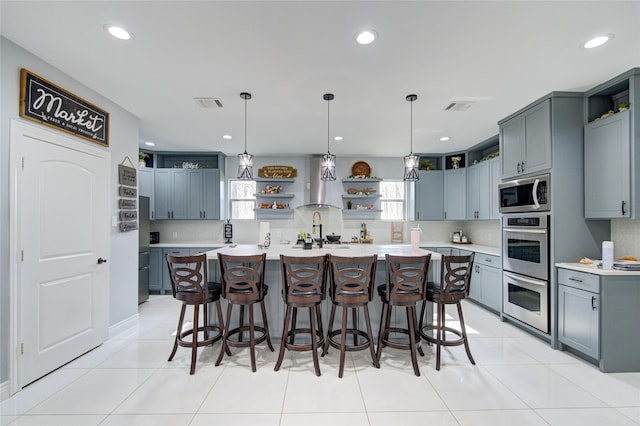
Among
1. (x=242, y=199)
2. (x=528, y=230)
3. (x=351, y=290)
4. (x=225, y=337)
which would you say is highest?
(x=242, y=199)

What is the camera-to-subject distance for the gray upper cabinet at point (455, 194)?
5.54m

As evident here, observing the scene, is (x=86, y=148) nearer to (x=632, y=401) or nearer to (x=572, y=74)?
(x=572, y=74)

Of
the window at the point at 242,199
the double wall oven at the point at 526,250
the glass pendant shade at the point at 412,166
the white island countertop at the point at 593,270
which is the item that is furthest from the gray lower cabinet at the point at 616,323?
the window at the point at 242,199

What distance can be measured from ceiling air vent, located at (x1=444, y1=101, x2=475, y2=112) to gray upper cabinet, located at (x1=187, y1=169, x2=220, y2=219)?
14.3ft

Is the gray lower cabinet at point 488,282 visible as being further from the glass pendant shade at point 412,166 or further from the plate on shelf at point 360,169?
the plate on shelf at point 360,169

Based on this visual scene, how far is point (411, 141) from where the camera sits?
486 cm

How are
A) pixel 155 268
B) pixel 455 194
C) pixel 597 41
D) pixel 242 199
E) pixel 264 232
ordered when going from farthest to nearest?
pixel 242 199 → pixel 455 194 → pixel 155 268 → pixel 264 232 → pixel 597 41

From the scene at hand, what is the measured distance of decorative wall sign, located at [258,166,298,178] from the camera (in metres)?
6.00

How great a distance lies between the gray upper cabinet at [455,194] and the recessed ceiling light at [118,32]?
5.51 m

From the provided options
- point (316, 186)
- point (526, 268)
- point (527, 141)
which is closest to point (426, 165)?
point (316, 186)

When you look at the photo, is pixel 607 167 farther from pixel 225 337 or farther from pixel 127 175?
pixel 127 175

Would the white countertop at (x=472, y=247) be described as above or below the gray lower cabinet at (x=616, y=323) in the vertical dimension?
above

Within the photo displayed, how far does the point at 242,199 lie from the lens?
245 inches

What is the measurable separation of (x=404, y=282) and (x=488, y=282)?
2664 millimetres
